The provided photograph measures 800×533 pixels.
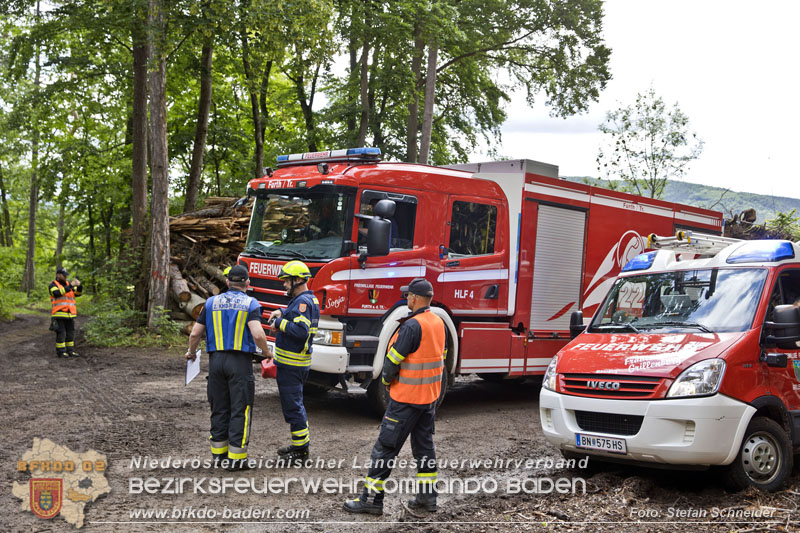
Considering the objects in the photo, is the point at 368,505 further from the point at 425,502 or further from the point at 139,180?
the point at 139,180

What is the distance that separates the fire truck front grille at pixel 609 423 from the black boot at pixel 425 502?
62.6 inches

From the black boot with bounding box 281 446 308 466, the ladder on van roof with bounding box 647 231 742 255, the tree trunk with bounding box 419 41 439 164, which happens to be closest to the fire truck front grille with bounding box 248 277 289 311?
the black boot with bounding box 281 446 308 466

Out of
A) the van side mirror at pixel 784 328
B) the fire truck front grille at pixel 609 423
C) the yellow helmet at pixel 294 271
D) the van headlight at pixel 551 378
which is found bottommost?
the fire truck front grille at pixel 609 423

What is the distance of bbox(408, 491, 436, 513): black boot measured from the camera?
554 centimetres

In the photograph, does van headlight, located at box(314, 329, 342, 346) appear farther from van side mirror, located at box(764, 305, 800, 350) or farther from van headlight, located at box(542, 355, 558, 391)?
van side mirror, located at box(764, 305, 800, 350)

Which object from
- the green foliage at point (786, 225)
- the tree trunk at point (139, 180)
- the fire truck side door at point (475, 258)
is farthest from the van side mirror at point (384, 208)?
the green foliage at point (786, 225)

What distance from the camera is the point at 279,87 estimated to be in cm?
2916

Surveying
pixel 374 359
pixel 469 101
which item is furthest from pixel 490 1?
pixel 374 359

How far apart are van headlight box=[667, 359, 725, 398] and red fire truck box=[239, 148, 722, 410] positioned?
12.7ft

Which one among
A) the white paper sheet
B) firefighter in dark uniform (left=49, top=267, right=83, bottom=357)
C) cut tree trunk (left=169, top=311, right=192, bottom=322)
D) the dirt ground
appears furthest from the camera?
cut tree trunk (left=169, top=311, right=192, bottom=322)

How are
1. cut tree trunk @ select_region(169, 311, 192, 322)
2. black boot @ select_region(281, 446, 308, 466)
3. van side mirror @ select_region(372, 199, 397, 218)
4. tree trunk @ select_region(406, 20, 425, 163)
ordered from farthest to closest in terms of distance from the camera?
tree trunk @ select_region(406, 20, 425, 163) < cut tree trunk @ select_region(169, 311, 192, 322) < van side mirror @ select_region(372, 199, 397, 218) < black boot @ select_region(281, 446, 308, 466)

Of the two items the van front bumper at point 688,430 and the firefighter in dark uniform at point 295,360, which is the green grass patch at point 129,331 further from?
the van front bumper at point 688,430

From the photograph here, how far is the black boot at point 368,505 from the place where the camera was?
5.44m

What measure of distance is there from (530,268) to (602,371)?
4.15 meters
